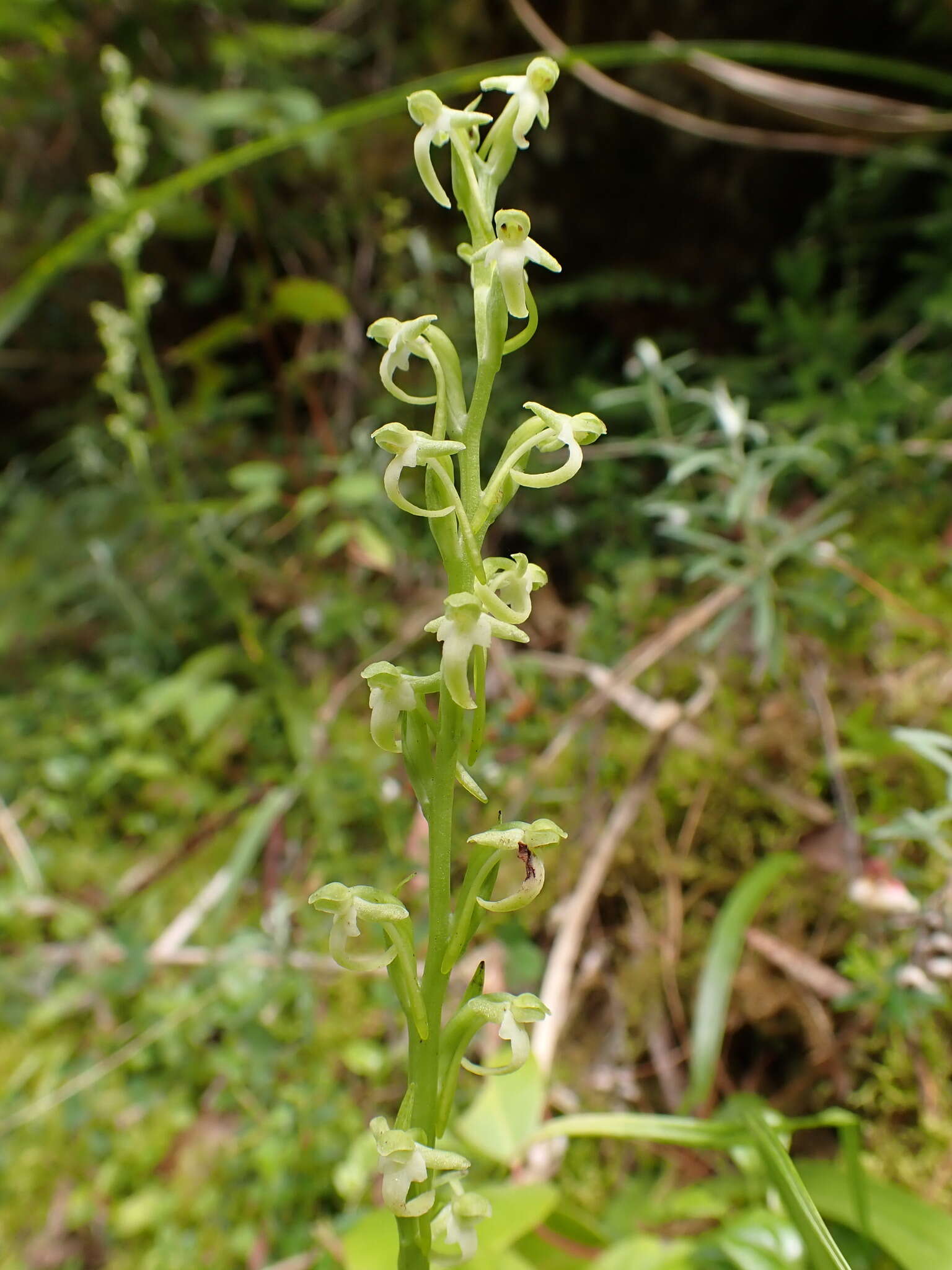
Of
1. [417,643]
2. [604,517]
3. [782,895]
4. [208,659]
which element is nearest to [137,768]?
[208,659]

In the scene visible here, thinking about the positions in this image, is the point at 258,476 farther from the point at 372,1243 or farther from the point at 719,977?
the point at 372,1243

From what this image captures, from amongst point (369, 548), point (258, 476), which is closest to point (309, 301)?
point (258, 476)

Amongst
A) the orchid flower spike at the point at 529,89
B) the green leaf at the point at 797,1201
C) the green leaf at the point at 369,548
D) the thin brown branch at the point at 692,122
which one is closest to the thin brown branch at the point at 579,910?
the green leaf at the point at 797,1201

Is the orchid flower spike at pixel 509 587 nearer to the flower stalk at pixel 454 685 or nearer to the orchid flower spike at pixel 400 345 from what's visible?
the flower stalk at pixel 454 685

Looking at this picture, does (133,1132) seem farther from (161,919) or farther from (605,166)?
(605,166)

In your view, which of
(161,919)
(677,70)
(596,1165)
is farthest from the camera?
(677,70)

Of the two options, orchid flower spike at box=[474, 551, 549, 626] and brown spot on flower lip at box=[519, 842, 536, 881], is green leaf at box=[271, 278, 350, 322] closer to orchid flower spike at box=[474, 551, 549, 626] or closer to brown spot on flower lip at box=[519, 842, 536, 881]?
orchid flower spike at box=[474, 551, 549, 626]

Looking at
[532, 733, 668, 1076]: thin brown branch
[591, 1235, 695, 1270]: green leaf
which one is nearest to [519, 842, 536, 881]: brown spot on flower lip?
[591, 1235, 695, 1270]: green leaf
